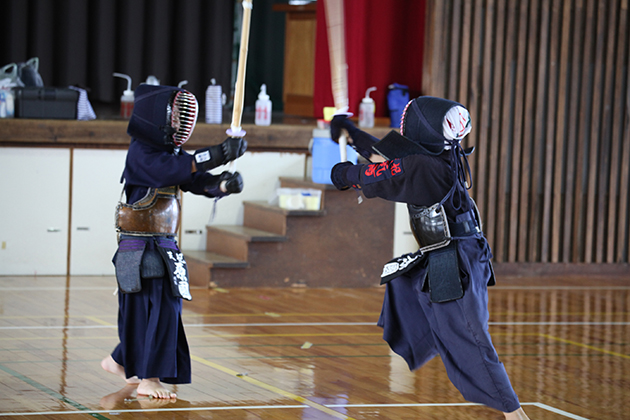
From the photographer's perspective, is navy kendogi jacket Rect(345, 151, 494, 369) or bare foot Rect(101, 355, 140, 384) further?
bare foot Rect(101, 355, 140, 384)

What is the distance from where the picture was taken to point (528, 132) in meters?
7.79

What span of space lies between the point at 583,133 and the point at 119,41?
4957mm

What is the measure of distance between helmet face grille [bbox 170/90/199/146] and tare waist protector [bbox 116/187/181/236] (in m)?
0.28

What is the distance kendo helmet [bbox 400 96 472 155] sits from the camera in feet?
11.4

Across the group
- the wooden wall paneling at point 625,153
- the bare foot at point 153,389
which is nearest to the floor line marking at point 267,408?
the bare foot at point 153,389

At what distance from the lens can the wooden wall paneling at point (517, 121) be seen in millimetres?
7711

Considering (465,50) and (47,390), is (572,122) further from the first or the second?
(47,390)

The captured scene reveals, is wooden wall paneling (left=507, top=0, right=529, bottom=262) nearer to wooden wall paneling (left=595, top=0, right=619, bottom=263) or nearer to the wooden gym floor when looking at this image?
wooden wall paneling (left=595, top=0, right=619, bottom=263)

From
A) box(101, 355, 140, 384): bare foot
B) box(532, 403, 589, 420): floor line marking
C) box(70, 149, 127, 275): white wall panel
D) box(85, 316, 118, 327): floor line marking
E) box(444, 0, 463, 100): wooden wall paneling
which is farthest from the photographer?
box(444, 0, 463, 100): wooden wall paneling

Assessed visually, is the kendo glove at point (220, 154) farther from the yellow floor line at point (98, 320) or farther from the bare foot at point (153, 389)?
the yellow floor line at point (98, 320)

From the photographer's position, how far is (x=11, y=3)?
8289mm

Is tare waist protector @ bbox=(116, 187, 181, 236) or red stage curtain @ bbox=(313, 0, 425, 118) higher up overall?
red stage curtain @ bbox=(313, 0, 425, 118)

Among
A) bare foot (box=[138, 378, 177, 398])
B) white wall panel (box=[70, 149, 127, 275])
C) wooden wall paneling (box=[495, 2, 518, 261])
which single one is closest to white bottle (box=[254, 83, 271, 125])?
white wall panel (box=[70, 149, 127, 275])

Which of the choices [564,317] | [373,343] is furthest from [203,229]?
[564,317]
